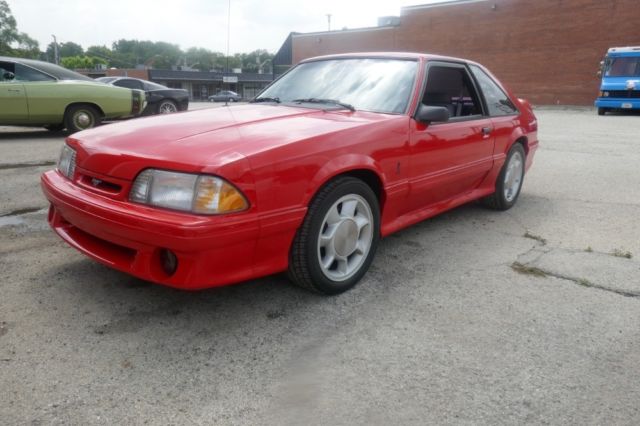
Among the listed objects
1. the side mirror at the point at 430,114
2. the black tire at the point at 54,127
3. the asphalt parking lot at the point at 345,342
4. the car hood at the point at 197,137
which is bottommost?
the asphalt parking lot at the point at 345,342

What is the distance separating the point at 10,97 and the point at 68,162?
660cm

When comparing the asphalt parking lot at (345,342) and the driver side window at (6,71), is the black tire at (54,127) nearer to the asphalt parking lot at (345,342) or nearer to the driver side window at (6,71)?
the driver side window at (6,71)

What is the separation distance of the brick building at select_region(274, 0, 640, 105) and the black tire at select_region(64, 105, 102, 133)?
31674 millimetres

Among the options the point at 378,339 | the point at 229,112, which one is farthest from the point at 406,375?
the point at 229,112

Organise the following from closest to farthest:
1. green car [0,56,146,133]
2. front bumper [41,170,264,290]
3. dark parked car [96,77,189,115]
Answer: front bumper [41,170,264,290] → green car [0,56,146,133] → dark parked car [96,77,189,115]

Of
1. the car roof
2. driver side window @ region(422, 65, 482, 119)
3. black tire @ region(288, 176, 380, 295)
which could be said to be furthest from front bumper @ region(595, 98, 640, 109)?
black tire @ region(288, 176, 380, 295)

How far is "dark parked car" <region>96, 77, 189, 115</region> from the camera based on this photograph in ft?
41.7

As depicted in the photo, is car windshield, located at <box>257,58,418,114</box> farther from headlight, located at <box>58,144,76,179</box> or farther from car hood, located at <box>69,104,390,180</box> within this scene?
headlight, located at <box>58,144,76,179</box>

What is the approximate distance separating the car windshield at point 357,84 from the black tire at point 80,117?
6139 millimetres

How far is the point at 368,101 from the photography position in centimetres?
332

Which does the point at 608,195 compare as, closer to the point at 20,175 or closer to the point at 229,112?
the point at 229,112

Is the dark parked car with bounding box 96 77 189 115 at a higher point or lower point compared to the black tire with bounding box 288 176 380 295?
higher

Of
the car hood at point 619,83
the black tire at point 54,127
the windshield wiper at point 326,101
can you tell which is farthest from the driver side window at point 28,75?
the car hood at point 619,83

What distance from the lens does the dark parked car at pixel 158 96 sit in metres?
12.7
